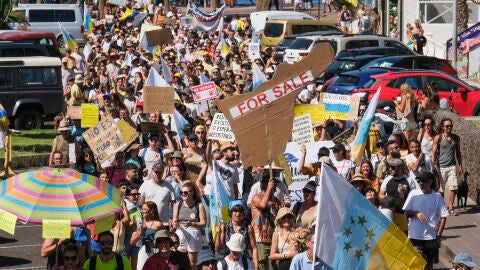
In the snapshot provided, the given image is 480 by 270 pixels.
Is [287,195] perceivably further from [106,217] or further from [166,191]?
[106,217]

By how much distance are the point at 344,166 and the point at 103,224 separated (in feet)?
15.5

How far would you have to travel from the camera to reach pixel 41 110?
2802 cm

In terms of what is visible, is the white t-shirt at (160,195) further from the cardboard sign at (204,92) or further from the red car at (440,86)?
the red car at (440,86)

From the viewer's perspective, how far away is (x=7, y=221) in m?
10.4

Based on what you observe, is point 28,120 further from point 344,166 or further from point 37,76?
point 344,166

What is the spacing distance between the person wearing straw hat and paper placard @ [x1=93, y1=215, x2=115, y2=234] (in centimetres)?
112

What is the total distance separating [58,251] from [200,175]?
14.3 ft

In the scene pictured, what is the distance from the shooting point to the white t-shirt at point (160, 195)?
13812 mm

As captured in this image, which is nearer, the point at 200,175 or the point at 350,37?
the point at 200,175

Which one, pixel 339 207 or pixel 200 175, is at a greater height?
pixel 339 207

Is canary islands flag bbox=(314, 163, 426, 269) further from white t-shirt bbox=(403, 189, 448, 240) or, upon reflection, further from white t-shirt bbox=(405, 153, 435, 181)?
white t-shirt bbox=(405, 153, 435, 181)

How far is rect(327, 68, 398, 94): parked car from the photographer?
25.2m

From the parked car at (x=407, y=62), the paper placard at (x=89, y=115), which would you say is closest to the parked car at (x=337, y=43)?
the parked car at (x=407, y=62)

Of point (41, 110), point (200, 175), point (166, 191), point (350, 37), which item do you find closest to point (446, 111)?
point (200, 175)
